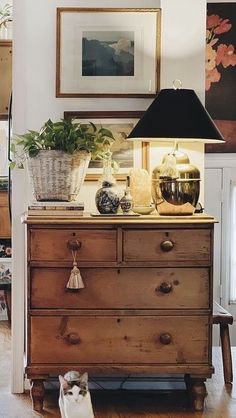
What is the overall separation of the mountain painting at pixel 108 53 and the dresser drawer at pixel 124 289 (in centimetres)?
97

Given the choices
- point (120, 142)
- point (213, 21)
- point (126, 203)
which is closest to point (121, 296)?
point (126, 203)

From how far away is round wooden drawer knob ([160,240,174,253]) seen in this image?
10.4ft

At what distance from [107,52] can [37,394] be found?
159cm

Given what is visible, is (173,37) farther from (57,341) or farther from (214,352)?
(214,352)

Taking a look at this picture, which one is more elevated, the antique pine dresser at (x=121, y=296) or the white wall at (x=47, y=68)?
the white wall at (x=47, y=68)

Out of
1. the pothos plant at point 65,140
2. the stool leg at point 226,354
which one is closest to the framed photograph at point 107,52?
the pothos plant at point 65,140

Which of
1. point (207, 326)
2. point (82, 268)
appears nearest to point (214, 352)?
point (207, 326)

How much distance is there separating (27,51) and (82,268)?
109 cm

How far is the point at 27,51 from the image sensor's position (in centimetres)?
352

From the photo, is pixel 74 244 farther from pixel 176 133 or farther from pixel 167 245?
pixel 176 133

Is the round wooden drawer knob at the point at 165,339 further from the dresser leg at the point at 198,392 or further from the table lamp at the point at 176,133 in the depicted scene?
the table lamp at the point at 176,133

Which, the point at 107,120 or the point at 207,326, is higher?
the point at 107,120

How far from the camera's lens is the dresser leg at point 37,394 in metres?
3.25

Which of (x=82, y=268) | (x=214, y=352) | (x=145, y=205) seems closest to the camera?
(x=82, y=268)
